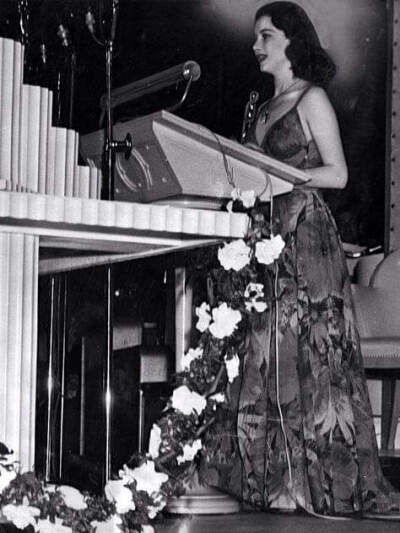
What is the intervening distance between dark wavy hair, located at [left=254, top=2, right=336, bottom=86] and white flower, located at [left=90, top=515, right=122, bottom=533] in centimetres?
182

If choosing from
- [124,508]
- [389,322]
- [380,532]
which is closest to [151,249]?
[124,508]

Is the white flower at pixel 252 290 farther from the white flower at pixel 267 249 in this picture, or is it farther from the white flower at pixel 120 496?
the white flower at pixel 120 496

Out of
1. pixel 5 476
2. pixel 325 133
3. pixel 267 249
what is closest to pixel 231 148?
pixel 267 249

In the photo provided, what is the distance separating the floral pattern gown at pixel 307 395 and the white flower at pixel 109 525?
3.63ft

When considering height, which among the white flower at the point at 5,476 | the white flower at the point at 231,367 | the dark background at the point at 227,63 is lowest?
the white flower at the point at 5,476

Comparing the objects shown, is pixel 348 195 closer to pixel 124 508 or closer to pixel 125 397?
pixel 125 397

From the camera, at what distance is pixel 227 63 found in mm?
5043

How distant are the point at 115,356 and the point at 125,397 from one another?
0.19 m

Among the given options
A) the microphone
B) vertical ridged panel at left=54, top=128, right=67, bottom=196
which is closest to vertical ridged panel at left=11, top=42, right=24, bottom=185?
vertical ridged panel at left=54, top=128, right=67, bottom=196

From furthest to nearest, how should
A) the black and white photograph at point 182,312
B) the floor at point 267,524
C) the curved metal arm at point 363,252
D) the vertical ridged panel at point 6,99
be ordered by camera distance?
1. the curved metal arm at point 363,252
2. the floor at point 267,524
3. the vertical ridged panel at point 6,99
4. the black and white photograph at point 182,312

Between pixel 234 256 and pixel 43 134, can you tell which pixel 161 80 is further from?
pixel 234 256

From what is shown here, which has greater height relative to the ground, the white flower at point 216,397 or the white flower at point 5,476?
the white flower at point 216,397

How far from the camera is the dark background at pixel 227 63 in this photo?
15.8 feet

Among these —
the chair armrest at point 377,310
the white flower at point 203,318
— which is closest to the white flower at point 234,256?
the white flower at point 203,318
